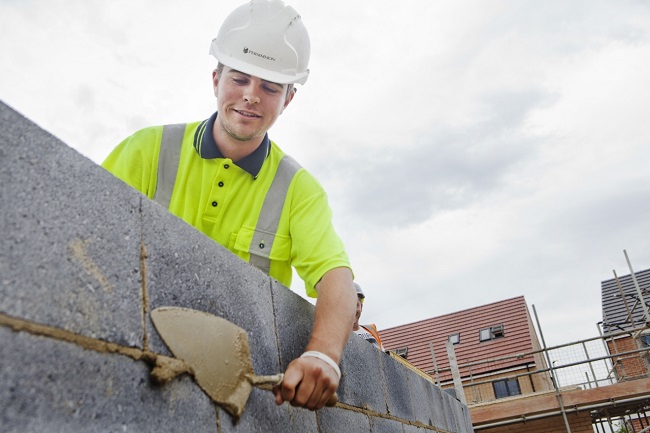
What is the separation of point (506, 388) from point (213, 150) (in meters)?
18.1

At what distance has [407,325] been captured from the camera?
2350 cm

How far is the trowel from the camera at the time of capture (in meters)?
1.25

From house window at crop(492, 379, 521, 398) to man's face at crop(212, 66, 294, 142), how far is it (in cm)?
1754

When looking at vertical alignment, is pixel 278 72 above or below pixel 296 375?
above

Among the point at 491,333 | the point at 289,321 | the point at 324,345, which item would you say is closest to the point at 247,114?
the point at 289,321

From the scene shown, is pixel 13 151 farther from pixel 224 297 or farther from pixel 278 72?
pixel 278 72

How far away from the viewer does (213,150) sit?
2.20m

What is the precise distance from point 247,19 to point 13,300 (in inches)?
71.3

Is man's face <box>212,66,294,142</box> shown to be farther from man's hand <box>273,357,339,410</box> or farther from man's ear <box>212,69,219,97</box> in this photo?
man's hand <box>273,357,339,410</box>

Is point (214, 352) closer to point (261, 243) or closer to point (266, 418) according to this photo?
point (266, 418)

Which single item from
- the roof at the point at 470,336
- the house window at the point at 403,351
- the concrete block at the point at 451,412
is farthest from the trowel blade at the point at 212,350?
the house window at the point at 403,351

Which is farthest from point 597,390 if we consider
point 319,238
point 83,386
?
point 83,386

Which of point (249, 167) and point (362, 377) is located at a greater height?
point (249, 167)

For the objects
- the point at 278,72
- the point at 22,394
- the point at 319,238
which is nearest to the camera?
the point at 22,394
